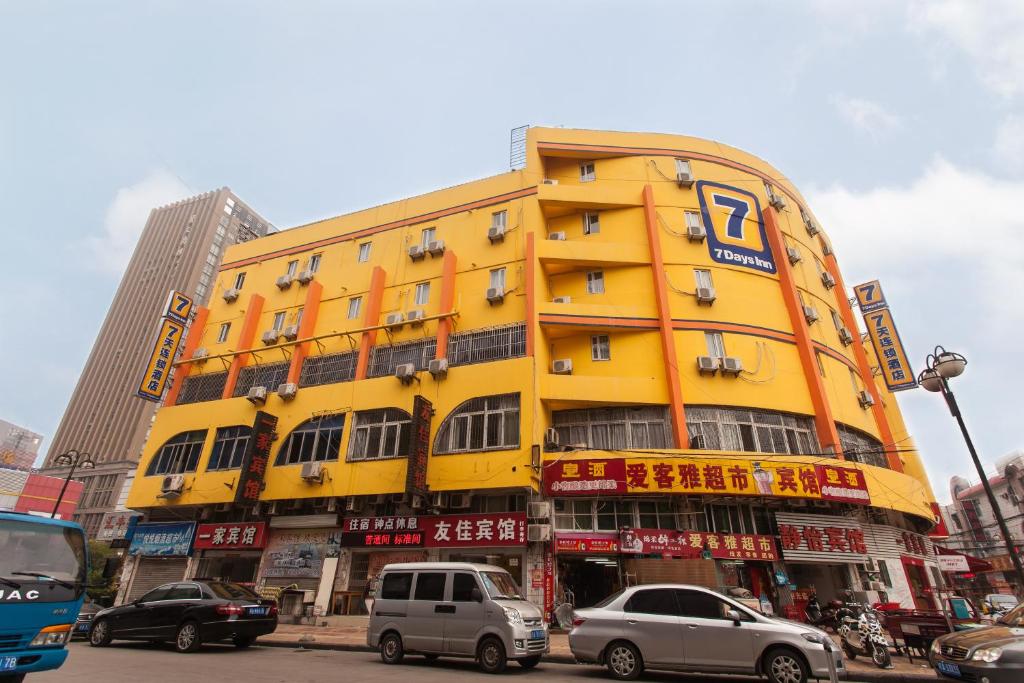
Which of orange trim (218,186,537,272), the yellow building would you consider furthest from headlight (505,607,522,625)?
orange trim (218,186,537,272)

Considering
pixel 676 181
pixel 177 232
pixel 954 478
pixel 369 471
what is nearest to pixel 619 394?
pixel 369 471

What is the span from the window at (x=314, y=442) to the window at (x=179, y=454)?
17.1 feet

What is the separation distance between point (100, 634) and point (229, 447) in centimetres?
1131

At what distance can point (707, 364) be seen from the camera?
19859mm

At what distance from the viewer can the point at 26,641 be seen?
21.3ft

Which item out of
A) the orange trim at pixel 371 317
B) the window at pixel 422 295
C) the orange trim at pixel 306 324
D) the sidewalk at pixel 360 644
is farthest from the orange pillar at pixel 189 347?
the sidewalk at pixel 360 644

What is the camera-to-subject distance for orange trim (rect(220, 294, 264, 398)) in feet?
83.9

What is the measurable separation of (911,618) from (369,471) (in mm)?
16984

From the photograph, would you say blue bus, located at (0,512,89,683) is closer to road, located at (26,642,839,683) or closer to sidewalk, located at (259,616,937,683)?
road, located at (26,642,839,683)

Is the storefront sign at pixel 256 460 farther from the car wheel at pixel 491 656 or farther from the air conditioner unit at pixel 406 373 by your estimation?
the car wheel at pixel 491 656

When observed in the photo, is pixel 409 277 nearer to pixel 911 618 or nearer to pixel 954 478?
pixel 911 618

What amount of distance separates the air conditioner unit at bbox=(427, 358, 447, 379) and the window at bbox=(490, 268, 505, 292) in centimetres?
453

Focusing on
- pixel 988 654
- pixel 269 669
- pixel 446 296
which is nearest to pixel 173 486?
pixel 446 296

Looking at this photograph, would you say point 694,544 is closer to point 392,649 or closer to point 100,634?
point 392,649
